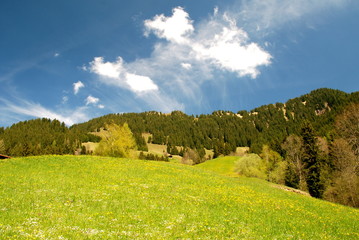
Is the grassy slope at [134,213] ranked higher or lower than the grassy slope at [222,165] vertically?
lower

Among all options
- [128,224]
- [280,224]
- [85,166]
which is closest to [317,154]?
[280,224]

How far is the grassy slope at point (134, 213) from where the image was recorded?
13.7 metres

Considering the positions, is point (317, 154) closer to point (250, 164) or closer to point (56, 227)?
point (250, 164)

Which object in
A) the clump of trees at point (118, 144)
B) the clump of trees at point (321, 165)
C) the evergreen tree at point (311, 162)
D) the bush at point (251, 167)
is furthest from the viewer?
the bush at point (251, 167)

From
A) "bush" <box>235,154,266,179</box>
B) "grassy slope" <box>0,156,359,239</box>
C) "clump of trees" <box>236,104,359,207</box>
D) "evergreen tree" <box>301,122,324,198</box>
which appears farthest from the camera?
"bush" <box>235,154,266,179</box>

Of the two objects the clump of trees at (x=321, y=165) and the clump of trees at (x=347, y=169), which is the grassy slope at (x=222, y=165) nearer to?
the clump of trees at (x=321, y=165)

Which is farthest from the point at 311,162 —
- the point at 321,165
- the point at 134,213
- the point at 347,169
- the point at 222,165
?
the point at 222,165

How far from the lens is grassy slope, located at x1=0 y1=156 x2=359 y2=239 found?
13.7 meters

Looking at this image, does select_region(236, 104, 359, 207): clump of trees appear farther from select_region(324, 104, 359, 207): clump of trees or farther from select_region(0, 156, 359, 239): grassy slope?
select_region(0, 156, 359, 239): grassy slope

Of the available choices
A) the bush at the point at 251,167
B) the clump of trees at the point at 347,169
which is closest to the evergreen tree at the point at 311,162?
the clump of trees at the point at 347,169

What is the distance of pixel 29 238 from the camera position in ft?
37.2

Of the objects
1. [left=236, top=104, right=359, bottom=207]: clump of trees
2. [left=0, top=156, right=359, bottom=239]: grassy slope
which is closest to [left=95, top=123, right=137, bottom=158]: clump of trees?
[left=236, top=104, right=359, bottom=207]: clump of trees

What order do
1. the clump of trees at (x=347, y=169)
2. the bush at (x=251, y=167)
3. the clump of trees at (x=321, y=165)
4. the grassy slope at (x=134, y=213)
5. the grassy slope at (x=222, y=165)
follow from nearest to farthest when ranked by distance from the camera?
1. the grassy slope at (x=134, y=213)
2. the clump of trees at (x=347, y=169)
3. the clump of trees at (x=321, y=165)
4. the bush at (x=251, y=167)
5. the grassy slope at (x=222, y=165)

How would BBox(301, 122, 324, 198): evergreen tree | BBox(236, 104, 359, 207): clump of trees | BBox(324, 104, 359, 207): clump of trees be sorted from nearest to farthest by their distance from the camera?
BBox(324, 104, 359, 207): clump of trees
BBox(236, 104, 359, 207): clump of trees
BBox(301, 122, 324, 198): evergreen tree
